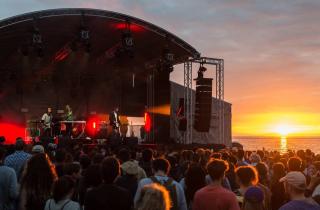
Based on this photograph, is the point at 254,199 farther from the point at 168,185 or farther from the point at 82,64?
the point at 82,64

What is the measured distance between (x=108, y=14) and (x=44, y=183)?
650 inches

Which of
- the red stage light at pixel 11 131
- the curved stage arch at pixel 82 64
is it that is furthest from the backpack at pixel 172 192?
the red stage light at pixel 11 131

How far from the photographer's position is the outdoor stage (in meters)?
21.1

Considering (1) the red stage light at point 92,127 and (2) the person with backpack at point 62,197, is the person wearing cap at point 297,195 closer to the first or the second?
(2) the person with backpack at point 62,197

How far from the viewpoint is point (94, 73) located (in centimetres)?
2556

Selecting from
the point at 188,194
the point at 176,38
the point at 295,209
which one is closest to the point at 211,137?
the point at 176,38

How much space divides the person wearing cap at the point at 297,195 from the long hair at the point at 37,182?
2.31 m

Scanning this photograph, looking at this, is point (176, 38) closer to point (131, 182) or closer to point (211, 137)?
point (211, 137)

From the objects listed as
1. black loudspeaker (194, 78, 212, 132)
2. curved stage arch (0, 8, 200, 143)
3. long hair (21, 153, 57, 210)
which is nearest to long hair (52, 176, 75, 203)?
long hair (21, 153, 57, 210)

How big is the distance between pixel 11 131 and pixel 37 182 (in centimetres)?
2059

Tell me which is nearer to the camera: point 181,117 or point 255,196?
point 255,196

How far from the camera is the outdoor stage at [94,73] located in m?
21.1

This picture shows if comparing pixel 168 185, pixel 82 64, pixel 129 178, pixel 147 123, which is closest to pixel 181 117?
pixel 147 123

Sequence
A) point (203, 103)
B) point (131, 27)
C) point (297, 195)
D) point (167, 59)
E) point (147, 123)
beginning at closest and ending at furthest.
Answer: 1. point (297, 195)
2. point (167, 59)
3. point (203, 103)
4. point (131, 27)
5. point (147, 123)
